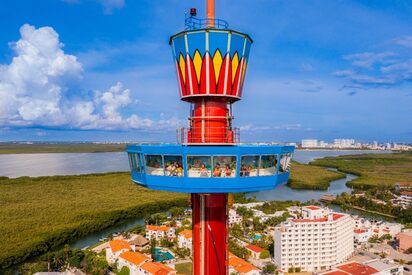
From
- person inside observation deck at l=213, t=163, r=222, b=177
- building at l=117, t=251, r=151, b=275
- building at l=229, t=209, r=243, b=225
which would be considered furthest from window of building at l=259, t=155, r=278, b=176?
building at l=229, t=209, r=243, b=225

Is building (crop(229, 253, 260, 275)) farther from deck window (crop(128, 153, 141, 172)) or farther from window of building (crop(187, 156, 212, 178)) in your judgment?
window of building (crop(187, 156, 212, 178))

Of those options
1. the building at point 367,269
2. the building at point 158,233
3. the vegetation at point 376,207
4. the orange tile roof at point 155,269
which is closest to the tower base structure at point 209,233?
the orange tile roof at point 155,269

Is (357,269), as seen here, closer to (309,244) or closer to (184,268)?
(309,244)

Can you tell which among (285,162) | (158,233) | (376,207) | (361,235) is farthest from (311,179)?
(285,162)

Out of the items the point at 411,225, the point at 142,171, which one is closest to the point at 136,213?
the point at 411,225

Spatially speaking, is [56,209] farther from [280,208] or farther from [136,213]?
[280,208]

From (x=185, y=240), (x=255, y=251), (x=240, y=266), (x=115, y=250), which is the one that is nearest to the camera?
(x=240, y=266)
